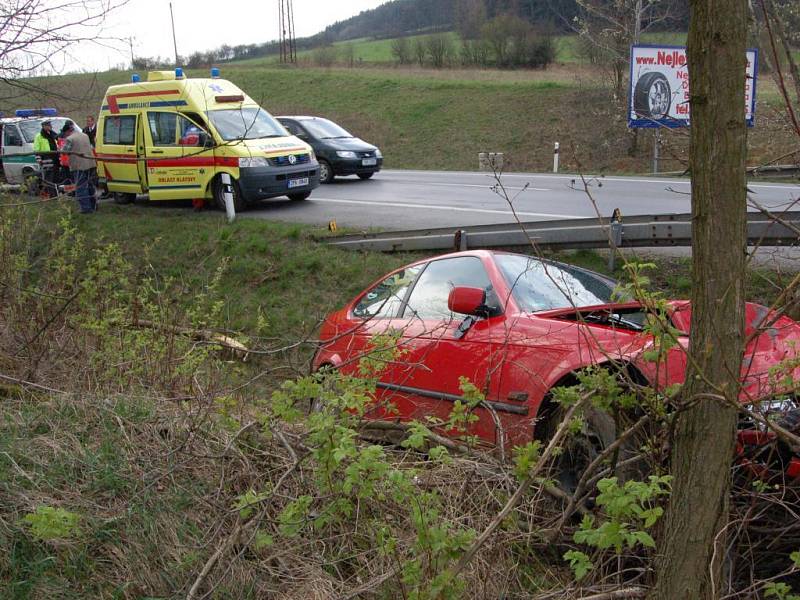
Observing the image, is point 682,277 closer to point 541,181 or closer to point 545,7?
point 541,181

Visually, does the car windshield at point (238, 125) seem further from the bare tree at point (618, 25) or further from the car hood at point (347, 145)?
the bare tree at point (618, 25)

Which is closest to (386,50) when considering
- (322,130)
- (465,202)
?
(322,130)

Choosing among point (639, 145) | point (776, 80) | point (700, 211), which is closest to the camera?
point (700, 211)

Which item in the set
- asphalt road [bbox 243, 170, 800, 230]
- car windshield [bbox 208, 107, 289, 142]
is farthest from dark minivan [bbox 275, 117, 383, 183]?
car windshield [bbox 208, 107, 289, 142]

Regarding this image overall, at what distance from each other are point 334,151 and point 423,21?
46.3m

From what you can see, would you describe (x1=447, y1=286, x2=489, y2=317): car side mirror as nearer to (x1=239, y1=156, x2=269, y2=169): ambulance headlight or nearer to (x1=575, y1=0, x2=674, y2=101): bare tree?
(x1=239, y1=156, x2=269, y2=169): ambulance headlight

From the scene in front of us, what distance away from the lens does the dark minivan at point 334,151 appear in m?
21.2

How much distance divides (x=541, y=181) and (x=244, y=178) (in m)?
8.85

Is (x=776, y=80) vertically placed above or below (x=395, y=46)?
below

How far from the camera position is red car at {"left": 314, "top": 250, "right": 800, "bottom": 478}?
15.2 ft

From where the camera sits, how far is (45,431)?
211 inches

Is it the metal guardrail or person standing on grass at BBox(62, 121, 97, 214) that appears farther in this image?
person standing on grass at BBox(62, 121, 97, 214)

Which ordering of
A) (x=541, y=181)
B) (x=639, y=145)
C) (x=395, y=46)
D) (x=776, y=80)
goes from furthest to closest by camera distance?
(x=395, y=46) < (x=639, y=145) < (x=541, y=181) < (x=776, y=80)

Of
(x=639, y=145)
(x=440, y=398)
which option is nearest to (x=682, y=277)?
(x=440, y=398)
